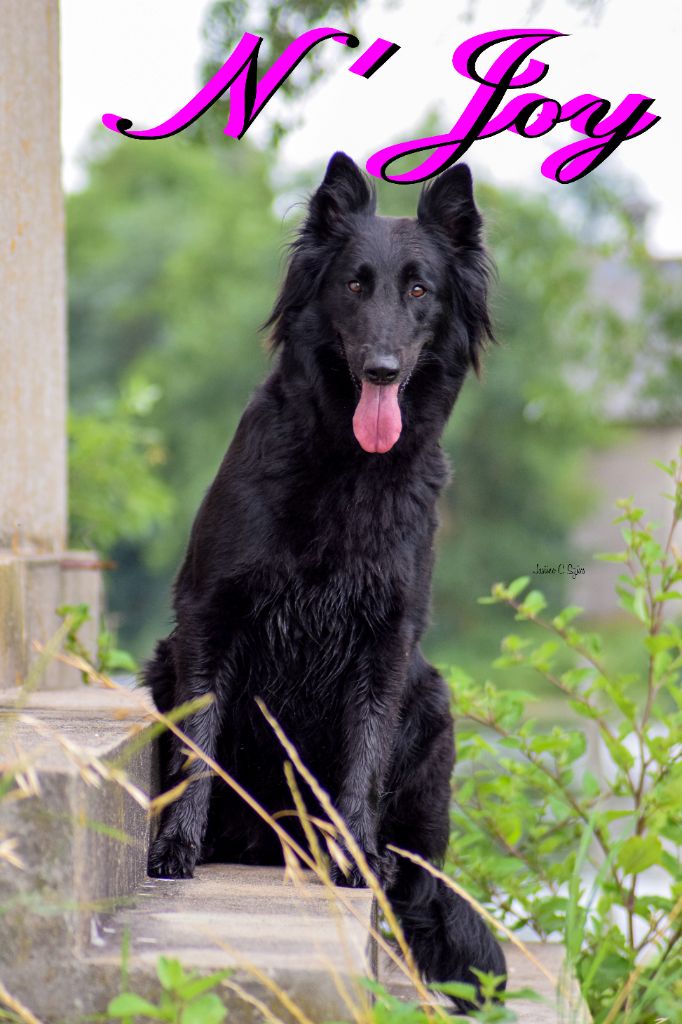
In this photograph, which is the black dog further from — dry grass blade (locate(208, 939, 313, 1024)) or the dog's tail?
dry grass blade (locate(208, 939, 313, 1024))

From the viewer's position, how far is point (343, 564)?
2830 mm

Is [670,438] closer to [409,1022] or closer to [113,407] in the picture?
[113,407]

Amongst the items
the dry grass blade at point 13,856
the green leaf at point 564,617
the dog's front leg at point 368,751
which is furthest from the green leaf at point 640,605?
the dry grass blade at point 13,856

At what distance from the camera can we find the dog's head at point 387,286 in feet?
9.41

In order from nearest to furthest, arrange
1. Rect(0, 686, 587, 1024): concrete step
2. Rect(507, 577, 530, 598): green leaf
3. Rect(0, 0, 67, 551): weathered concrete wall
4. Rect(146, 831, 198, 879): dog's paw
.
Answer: Rect(0, 686, 587, 1024): concrete step
Rect(146, 831, 198, 879): dog's paw
Rect(507, 577, 530, 598): green leaf
Rect(0, 0, 67, 551): weathered concrete wall

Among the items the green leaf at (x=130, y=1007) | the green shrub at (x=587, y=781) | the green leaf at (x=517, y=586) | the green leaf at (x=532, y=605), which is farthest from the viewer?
the green leaf at (x=532, y=605)

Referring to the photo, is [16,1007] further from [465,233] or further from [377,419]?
[465,233]

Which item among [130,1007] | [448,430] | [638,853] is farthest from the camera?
[448,430]

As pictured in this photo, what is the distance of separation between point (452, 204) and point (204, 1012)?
208 cm

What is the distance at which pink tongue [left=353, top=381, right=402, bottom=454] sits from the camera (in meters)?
2.85

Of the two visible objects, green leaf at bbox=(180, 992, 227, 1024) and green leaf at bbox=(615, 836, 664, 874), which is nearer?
green leaf at bbox=(180, 992, 227, 1024)

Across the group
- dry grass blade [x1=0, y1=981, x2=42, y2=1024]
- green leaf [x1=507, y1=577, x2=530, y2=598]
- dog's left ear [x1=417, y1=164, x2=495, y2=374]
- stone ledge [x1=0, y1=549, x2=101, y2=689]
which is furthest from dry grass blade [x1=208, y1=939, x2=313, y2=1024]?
dog's left ear [x1=417, y1=164, x2=495, y2=374]

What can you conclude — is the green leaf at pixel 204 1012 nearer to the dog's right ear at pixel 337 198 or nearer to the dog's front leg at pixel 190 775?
the dog's front leg at pixel 190 775

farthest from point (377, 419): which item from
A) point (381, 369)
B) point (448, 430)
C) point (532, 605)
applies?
point (448, 430)
